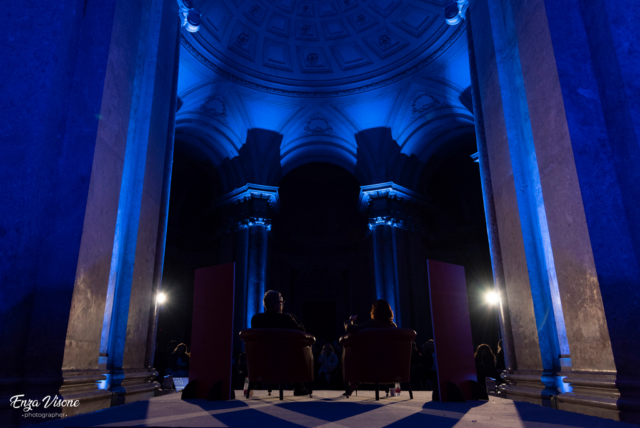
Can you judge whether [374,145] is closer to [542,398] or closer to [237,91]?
[237,91]

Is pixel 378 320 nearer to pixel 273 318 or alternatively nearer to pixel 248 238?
pixel 273 318

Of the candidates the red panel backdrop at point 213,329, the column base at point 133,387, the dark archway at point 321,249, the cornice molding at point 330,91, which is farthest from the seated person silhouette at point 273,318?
the dark archway at point 321,249

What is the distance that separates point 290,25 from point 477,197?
30.1 feet

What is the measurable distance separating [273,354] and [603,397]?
259 cm

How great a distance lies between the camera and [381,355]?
12.9 ft

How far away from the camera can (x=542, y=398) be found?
3.29 m

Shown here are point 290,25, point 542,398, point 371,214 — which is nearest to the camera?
point 542,398

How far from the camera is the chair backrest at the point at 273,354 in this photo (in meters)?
3.86

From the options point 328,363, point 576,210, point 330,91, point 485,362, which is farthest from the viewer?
point 330,91

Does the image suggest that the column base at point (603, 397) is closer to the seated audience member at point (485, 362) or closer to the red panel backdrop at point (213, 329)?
the red panel backdrop at point (213, 329)

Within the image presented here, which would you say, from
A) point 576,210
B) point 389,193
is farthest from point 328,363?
A: point 389,193

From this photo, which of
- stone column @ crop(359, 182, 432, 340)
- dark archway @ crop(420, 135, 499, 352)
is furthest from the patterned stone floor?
dark archway @ crop(420, 135, 499, 352)

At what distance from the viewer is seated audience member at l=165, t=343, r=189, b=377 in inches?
269

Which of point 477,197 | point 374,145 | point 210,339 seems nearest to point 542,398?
point 210,339
